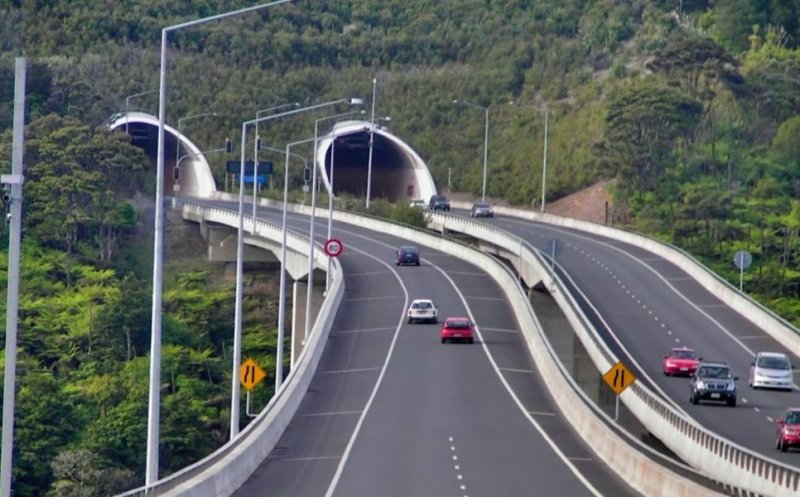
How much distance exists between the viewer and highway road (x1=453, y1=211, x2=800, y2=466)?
49781 millimetres

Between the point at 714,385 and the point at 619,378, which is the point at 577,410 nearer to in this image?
the point at 619,378

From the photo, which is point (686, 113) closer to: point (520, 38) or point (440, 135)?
point (440, 135)

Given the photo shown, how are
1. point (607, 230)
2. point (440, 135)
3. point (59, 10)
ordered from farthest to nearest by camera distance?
point (59, 10) < point (440, 135) < point (607, 230)

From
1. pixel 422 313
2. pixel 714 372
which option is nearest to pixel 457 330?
pixel 422 313

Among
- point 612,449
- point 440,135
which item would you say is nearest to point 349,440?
point 612,449

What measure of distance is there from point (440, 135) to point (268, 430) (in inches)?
4591

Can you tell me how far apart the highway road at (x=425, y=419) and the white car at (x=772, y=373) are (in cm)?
650

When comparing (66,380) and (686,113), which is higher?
(686,113)

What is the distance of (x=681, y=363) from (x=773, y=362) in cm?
347

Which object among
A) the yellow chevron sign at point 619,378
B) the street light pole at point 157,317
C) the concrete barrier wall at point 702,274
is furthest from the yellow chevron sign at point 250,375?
the concrete barrier wall at point 702,274

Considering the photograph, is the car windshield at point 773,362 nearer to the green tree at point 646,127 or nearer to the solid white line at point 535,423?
the solid white line at point 535,423

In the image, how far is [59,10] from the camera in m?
179

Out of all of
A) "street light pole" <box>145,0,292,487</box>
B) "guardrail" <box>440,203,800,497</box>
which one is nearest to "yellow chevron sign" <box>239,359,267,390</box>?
"guardrail" <box>440,203,800,497</box>

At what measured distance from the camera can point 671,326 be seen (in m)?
69.1
